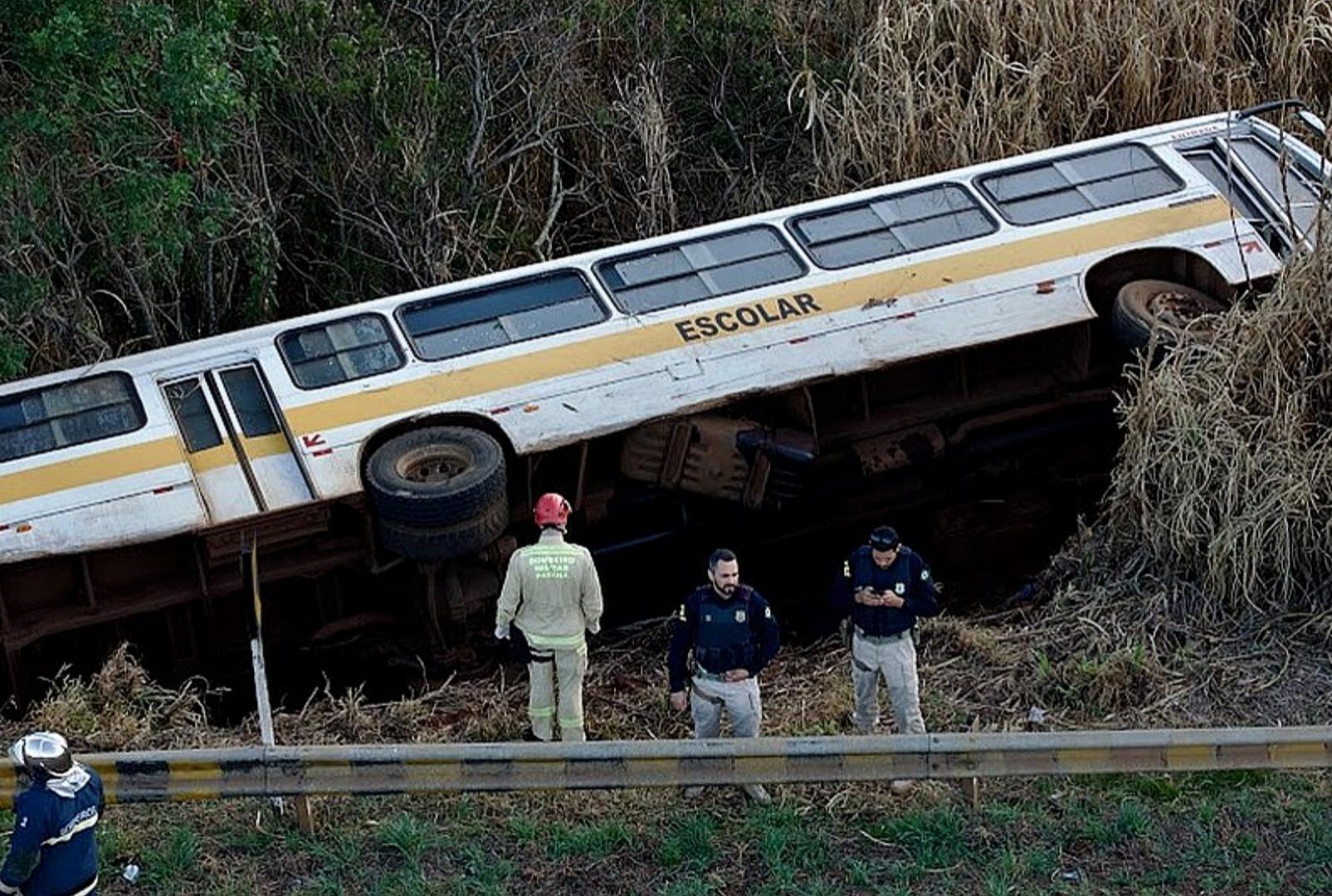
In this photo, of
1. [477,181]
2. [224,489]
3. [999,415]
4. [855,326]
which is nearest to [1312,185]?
[999,415]

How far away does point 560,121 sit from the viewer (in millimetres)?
12836

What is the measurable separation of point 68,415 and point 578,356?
8.38 ft

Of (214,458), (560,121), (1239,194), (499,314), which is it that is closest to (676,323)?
(499,314)

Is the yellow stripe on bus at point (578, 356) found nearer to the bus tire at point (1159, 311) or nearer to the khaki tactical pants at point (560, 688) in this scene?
the bus tire at point (1159, 311)

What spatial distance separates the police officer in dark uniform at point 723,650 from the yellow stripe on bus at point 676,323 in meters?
2.37

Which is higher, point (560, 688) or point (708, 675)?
point (708, 675)

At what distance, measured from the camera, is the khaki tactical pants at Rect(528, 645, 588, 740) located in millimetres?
7176

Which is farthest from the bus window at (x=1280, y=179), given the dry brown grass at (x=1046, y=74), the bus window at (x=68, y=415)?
the bus window at (x=68, y=415)

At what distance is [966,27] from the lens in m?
12.4

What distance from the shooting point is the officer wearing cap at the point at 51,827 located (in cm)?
525

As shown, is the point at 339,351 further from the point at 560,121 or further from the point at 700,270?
the point at 560,121

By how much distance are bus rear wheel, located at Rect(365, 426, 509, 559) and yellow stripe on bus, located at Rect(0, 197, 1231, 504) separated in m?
0.26

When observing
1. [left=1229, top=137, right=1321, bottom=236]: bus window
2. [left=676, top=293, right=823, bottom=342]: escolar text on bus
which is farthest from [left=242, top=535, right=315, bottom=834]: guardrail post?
[left=1229, top=137, right=1321, bottom=236]: bus window

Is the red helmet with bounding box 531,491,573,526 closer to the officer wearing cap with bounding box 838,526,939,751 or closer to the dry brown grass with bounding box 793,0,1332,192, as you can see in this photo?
the officer wearing cap with bounding box 838,526,939,751
